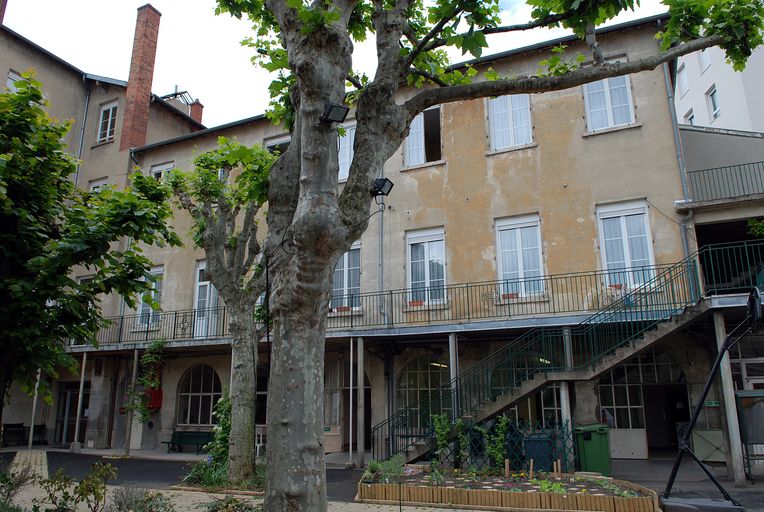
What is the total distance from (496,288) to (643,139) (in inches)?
201

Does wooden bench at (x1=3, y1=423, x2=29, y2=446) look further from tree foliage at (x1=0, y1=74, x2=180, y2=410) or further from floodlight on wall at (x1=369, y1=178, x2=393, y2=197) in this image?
floodlight on wall at (x1=369, y1=178, x2=393, y2=197)

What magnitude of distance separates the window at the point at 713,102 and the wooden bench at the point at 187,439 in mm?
22871

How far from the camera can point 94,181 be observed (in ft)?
76.5

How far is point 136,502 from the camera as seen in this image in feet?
22.4

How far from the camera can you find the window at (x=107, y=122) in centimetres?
2375

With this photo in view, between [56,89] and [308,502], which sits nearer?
[308,502]

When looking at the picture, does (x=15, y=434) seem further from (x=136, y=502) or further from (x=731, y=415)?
(x=731, y=415)

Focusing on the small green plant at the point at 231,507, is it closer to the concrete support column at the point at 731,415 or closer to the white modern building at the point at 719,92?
the concrete support column at the point at 731,415

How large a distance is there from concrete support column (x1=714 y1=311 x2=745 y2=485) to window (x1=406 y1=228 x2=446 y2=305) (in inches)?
254

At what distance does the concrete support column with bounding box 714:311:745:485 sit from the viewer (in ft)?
34.4

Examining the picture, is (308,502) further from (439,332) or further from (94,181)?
(94,181)

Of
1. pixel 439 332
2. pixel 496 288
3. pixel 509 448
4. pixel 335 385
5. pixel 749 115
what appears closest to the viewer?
pixel 509 448

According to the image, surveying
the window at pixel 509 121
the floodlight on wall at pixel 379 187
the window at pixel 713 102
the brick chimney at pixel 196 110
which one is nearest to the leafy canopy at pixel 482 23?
the floodlight on wall at pixel 379 187

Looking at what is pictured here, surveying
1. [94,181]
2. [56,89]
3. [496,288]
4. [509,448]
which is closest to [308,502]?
[509,448]
